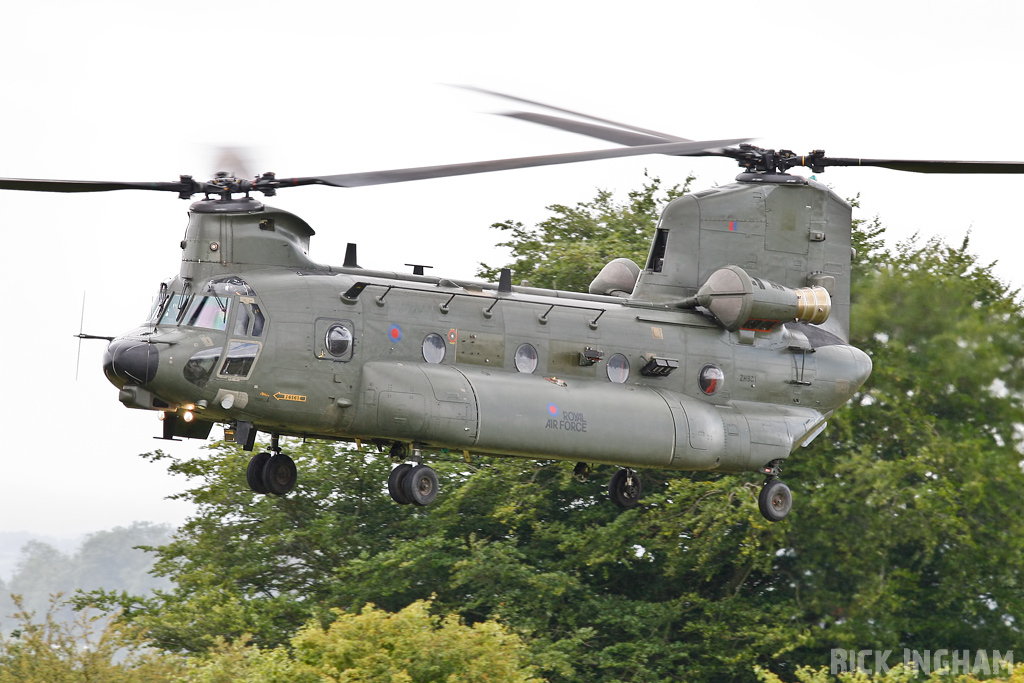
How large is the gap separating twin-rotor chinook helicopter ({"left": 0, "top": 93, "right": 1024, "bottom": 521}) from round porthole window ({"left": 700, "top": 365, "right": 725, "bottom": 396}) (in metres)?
0.03

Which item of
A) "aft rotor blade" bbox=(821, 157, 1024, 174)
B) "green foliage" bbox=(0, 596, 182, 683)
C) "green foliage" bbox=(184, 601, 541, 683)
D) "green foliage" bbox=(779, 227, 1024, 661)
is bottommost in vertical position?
"green foliage" bbox=(0, 596, 182, 683)

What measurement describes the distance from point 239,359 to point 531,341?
3.90 m

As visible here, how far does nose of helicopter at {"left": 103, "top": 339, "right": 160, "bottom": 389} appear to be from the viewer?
15.5 meters

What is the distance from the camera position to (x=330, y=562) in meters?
34.1

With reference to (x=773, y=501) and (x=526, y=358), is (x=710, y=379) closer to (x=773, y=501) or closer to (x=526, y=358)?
(x=773, y=501)

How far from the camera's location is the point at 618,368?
18562mm

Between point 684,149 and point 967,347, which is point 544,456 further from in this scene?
point 967,347

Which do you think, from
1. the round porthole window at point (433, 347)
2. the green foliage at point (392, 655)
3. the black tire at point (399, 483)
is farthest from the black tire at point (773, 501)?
the green foliage at point (392, 655)

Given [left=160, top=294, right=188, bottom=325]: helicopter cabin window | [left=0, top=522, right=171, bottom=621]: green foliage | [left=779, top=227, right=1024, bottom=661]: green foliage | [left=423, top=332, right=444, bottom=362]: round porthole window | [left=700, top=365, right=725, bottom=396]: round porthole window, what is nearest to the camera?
[left=160, top=294, right=188, bottom=325]: helicopter cabin window

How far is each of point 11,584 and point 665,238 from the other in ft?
603

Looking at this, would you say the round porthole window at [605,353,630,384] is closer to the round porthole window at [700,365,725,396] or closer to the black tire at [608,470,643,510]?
the round porthole window at [700,365,725,396]

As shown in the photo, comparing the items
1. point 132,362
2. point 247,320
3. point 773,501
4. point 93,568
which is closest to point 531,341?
point 247,320

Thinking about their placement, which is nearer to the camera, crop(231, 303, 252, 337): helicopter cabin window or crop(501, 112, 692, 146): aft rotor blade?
crop(231, 303, 252, 337): helicopter cabin window

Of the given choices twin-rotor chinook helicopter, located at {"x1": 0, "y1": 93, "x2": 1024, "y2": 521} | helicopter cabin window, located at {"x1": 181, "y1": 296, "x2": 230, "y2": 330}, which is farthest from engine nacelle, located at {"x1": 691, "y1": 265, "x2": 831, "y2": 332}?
helicopter cabin window, located at {"x1": 181, "y1": 296, "x2": 230, "y2": 330}
